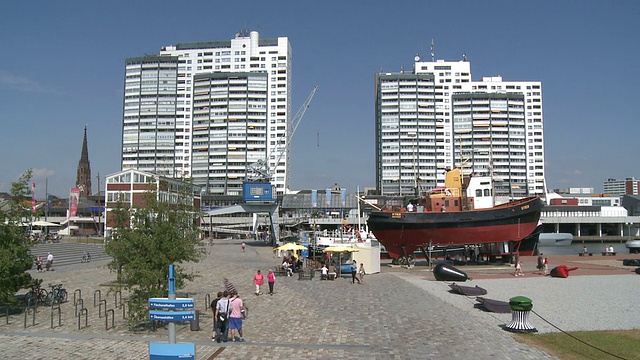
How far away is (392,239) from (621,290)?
876 inches

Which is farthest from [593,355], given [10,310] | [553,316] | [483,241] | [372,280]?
[483,241]

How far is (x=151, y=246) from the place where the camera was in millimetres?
15500

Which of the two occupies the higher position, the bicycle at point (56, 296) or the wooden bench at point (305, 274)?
Answer: the bicycle at point (56, 296)

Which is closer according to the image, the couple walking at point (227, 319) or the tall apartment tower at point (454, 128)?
the couple walking at point (227, 319)

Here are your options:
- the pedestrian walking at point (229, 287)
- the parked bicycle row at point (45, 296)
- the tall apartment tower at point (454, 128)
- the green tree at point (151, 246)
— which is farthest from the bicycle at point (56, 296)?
the tall apartment tower at point (454, 128)

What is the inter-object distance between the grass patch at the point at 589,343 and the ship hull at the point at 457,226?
2854cm

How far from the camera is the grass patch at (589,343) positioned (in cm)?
1253

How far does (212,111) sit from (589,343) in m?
129

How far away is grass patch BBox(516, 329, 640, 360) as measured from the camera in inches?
493

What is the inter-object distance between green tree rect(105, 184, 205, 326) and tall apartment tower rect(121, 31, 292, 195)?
381 feet

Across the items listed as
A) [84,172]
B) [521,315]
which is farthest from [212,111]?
[521,315]

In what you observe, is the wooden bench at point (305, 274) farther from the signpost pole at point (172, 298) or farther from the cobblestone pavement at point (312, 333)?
the signpost pole at point (172, 298)

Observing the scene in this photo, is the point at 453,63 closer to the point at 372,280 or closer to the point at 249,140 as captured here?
the point at 249,140

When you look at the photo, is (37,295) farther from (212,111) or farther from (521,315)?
(212,111)
